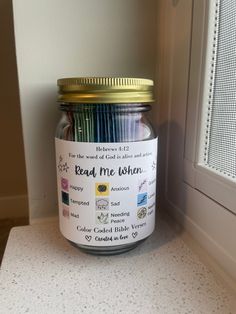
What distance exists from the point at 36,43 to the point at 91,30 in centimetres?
8

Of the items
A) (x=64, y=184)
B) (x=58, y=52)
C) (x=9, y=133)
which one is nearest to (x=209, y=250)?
(x=64, y=184)

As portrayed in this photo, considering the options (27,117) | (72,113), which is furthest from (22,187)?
(72,113)

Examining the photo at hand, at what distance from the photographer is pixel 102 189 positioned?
1.14 ft

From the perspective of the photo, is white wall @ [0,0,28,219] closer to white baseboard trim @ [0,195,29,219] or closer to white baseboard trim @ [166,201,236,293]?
white baseboard trim @ [0,195,29,219]

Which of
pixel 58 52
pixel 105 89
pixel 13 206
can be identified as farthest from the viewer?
pixel 13 206

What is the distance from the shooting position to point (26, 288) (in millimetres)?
332

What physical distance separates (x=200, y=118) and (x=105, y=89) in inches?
5.3

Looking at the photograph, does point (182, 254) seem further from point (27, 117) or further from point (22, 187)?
point (22, 187)

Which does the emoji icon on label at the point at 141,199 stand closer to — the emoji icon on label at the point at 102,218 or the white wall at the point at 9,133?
the emoji icon on label at the point at 102,218

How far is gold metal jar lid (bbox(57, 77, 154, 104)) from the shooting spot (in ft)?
1.06

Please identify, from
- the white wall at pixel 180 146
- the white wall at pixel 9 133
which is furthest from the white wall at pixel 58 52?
the white wall at pixel 9 133

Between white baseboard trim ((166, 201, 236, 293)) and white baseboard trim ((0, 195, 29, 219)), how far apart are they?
3.30ft

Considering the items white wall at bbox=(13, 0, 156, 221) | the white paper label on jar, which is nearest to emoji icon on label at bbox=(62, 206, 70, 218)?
the white paper label on jar

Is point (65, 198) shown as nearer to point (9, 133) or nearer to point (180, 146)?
point (180, 146)
